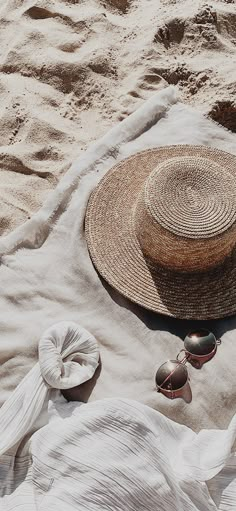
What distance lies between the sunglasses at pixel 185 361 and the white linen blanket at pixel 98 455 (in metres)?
0.10

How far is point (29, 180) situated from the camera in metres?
1.95

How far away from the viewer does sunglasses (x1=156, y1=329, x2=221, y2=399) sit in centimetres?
156

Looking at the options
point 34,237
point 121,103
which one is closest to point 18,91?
point 121,103

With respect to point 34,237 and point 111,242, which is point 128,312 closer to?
point 111,242

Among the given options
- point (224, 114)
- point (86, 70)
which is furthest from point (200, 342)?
point (86, 70)

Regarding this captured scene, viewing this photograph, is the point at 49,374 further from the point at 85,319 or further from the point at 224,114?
the point at 224,114

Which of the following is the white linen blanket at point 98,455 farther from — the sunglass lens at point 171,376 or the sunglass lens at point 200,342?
the sunglass lens at point 200,342

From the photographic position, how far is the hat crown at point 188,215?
156cm

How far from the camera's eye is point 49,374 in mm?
1492

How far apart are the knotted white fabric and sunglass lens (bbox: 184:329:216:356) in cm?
27

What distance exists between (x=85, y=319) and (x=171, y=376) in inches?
11.9

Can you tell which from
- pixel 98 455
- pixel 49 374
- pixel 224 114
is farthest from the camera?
pixel 224 114

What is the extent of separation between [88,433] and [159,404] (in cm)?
26

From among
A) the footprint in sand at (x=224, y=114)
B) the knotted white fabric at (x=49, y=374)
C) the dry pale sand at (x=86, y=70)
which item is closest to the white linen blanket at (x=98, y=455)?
the knotted white fabric at (x=49, y=374)
